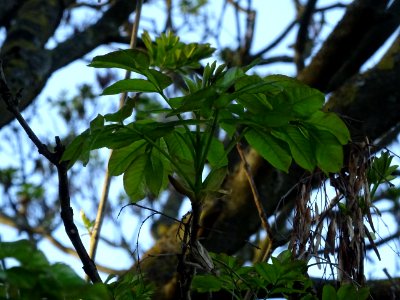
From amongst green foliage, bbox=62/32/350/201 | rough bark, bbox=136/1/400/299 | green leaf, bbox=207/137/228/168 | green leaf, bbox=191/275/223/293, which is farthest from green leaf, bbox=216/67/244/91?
rough bark, bbox=136/1/400/299

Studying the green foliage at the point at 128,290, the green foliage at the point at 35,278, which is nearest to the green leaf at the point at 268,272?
the green foliage at the point at 128,290

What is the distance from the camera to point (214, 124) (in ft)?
3.59

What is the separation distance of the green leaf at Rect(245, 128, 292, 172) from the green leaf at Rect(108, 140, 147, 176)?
0.19 m

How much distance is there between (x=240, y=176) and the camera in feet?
9.03

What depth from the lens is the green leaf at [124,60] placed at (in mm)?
1138

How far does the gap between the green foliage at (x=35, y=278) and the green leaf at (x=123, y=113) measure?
379 mm

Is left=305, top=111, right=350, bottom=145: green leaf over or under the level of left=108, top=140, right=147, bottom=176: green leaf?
under

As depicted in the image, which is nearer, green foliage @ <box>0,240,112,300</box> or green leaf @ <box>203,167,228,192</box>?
green foliage @ <box>0,240,112,300</box>

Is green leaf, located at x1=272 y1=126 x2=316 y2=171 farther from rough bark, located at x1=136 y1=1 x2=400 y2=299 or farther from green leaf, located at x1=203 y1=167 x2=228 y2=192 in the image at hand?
rough bark, located at x1=136 y1=1 x2=400 y2=299

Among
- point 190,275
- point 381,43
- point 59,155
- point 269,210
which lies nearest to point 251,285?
point 190,275

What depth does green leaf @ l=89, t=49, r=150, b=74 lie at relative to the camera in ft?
3.73

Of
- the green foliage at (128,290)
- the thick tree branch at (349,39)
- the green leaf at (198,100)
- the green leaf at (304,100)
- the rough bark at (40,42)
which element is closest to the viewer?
the green leaf at (198,100)

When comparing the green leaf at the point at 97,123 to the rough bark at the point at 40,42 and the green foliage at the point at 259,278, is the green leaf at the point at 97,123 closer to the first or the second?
the green foliage at the point at 259,278

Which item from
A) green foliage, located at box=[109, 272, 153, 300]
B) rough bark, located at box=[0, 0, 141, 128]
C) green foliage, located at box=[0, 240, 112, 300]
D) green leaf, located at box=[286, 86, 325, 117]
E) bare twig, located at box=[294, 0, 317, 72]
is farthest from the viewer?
bare twig, located at box=[294, 0, 317, 72]
